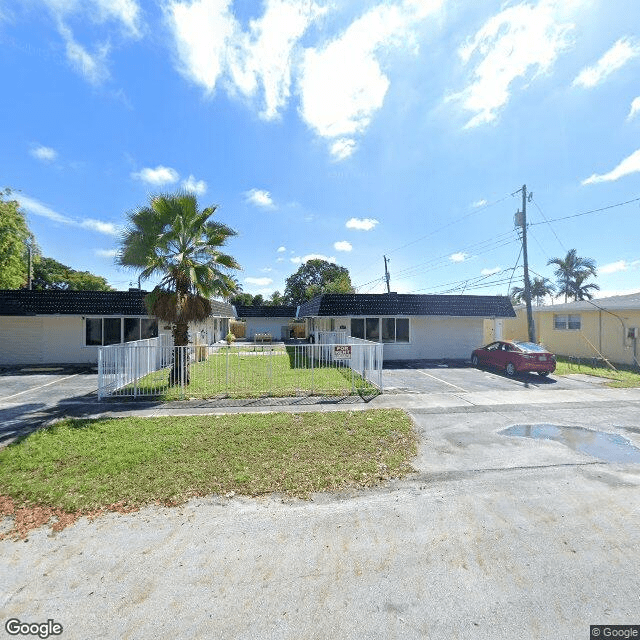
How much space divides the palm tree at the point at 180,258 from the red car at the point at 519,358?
11.7 m

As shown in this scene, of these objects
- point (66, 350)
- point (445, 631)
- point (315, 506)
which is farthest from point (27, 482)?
point (66, 350)

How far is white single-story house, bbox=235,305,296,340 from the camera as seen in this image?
38.7m

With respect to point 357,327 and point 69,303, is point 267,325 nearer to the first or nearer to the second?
point 357,327

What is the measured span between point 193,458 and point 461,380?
34.9 ft

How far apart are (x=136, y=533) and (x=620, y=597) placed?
468 centimetres

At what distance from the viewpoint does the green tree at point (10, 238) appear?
2234 centimetres

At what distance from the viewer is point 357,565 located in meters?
3.28

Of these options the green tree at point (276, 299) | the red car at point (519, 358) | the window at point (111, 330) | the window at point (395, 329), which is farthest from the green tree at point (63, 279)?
the red car at point (519, 358)

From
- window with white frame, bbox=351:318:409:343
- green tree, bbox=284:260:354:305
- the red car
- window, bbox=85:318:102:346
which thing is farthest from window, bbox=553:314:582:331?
green tree, bbox=284:260:354:305

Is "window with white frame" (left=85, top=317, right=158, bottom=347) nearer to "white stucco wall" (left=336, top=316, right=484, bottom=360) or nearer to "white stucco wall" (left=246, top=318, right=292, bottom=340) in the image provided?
"white stucco wall" (left=336, top=316, right=484, bottom=360)

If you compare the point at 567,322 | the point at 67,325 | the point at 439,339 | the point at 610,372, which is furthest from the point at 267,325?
the point at 610,372

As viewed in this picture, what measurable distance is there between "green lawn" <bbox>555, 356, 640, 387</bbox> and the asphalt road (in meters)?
9.81

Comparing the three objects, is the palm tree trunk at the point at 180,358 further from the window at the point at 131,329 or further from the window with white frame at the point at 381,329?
the window with white frame at the point at 381,329

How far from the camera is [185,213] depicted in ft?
35.7
